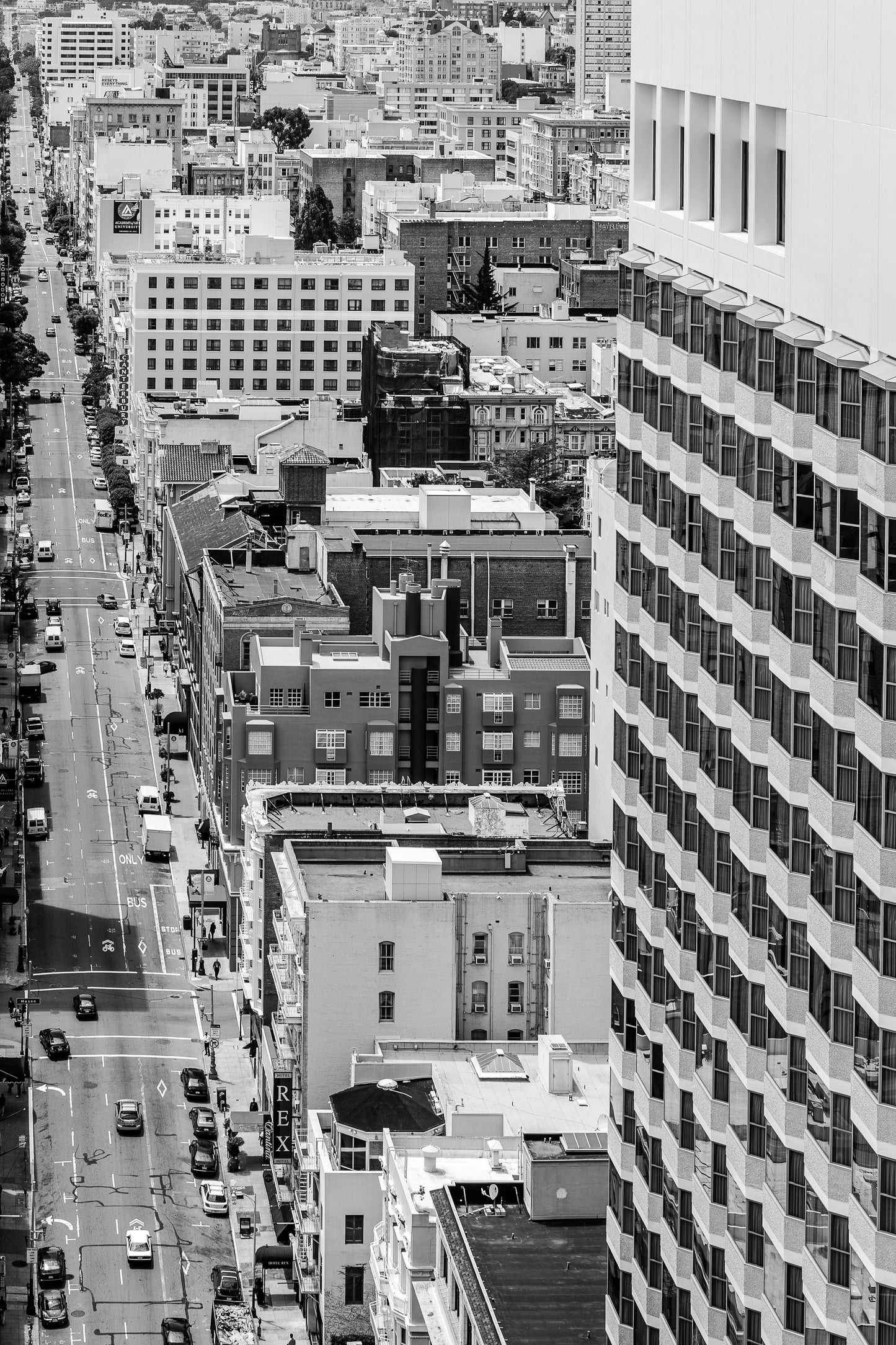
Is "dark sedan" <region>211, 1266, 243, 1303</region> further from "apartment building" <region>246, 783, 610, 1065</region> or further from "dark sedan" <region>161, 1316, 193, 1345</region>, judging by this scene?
"apartment building" <region>246, 783, 610, 1065</region>

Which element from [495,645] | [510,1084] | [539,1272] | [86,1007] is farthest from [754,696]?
[495,645]

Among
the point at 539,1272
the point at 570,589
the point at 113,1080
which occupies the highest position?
the point at 570,589

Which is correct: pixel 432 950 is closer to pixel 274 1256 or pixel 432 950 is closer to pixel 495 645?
pixel 274 1256

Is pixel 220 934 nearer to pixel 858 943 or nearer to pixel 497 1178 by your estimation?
pixel 497 1178

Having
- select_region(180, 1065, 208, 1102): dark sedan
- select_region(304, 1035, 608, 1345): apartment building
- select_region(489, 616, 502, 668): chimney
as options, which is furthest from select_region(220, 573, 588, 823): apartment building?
select_region(304, 1035, 608, 1345): apartment building

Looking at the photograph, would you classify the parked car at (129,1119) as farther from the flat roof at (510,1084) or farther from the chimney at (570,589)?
the chimney at (570,589)

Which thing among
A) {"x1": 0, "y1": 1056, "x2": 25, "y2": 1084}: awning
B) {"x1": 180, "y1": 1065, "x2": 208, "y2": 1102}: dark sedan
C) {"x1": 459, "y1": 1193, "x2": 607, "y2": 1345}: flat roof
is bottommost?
{"x1": 180, "y1": 1065, "x2": 208, "y2": 1102}: dark sedan

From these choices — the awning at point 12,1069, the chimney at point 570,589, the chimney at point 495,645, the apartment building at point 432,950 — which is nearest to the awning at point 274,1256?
the apartment building at point 432,950
